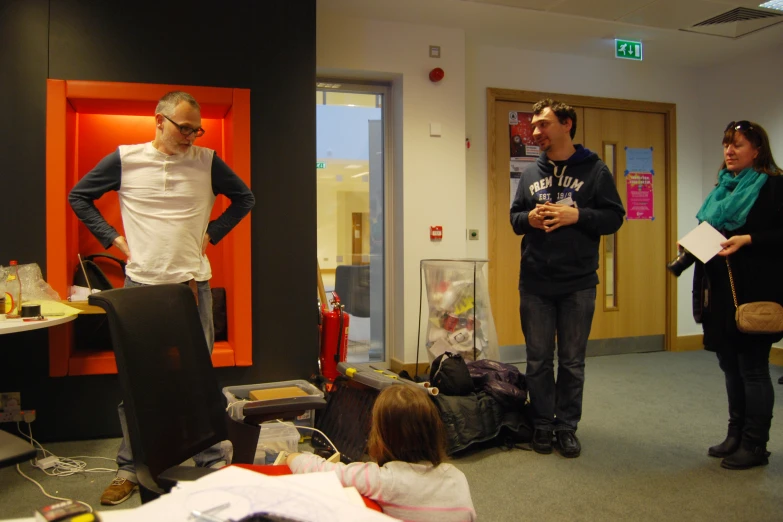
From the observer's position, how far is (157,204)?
2.27 m

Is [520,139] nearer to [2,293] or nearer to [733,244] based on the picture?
[733,244]

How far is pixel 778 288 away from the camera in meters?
2.46

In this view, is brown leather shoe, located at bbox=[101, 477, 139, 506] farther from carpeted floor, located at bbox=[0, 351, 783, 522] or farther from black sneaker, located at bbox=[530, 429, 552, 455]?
black sneaker, located at bbox=[530, 429, 552, 455]

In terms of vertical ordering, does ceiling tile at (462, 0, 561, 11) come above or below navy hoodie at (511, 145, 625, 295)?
above

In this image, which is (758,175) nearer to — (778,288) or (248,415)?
(778,288)

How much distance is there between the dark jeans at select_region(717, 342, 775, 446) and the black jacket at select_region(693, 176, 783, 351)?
1.7 inches

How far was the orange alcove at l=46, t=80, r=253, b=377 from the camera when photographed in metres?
2.83

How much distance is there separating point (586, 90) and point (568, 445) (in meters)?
3.37

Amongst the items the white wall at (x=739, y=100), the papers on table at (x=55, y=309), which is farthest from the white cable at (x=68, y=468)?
the white wall at (x=739, y=100)

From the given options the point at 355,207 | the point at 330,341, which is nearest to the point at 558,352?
the point at 330,341

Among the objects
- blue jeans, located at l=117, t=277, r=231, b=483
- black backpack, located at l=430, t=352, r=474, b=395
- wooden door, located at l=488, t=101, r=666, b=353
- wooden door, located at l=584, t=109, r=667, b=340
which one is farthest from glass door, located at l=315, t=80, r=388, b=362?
blue jeans, located at l=117, t=277, r=231, b=483

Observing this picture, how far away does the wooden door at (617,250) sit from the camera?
4.79 m

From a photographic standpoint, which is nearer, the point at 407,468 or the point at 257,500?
the point at 257,500

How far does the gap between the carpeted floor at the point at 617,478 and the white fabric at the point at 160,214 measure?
0.87 metres
